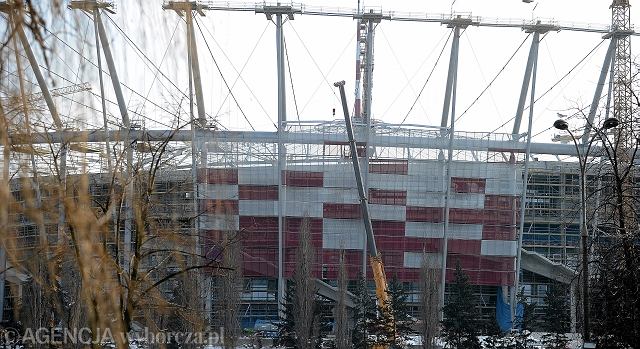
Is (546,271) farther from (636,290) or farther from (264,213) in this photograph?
(636,290)

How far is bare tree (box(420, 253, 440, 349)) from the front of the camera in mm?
22781

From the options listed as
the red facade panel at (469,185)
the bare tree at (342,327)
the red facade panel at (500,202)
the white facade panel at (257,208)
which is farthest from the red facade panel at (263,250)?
the red facade panel at (500,202)

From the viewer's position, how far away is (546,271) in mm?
33094

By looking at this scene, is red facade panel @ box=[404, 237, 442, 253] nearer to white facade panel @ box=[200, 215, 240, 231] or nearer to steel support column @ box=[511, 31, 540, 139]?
steel support column @ box=[511, 31, 540, 139]

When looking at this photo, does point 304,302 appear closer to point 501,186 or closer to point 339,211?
point 339,211

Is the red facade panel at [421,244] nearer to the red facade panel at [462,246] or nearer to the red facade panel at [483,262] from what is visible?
the red facade panel at [462,246]

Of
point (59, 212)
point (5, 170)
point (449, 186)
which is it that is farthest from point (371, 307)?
point (5, 170)

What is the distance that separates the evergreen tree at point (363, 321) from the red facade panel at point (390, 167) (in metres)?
6.15

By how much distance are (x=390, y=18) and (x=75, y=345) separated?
20861mm

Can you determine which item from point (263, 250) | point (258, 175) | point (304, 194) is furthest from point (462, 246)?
point (258, 175)

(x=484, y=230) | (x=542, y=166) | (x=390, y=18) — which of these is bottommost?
(x=484, y=230)

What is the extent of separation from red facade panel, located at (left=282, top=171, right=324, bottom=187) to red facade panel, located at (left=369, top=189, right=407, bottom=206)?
207cm

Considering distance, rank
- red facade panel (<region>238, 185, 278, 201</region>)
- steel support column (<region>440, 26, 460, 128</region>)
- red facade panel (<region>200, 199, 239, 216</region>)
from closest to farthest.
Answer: red facade panel (<region>200, 199, 239, 216</region>), steel support column (<region>440, 26, 460, 128</region>), red facade panel (<region>238, 185, 278, 201</region>)

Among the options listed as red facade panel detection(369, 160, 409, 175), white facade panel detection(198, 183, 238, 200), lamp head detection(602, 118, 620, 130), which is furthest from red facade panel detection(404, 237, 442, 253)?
lamp head detection(602, 118, 620, 130)
